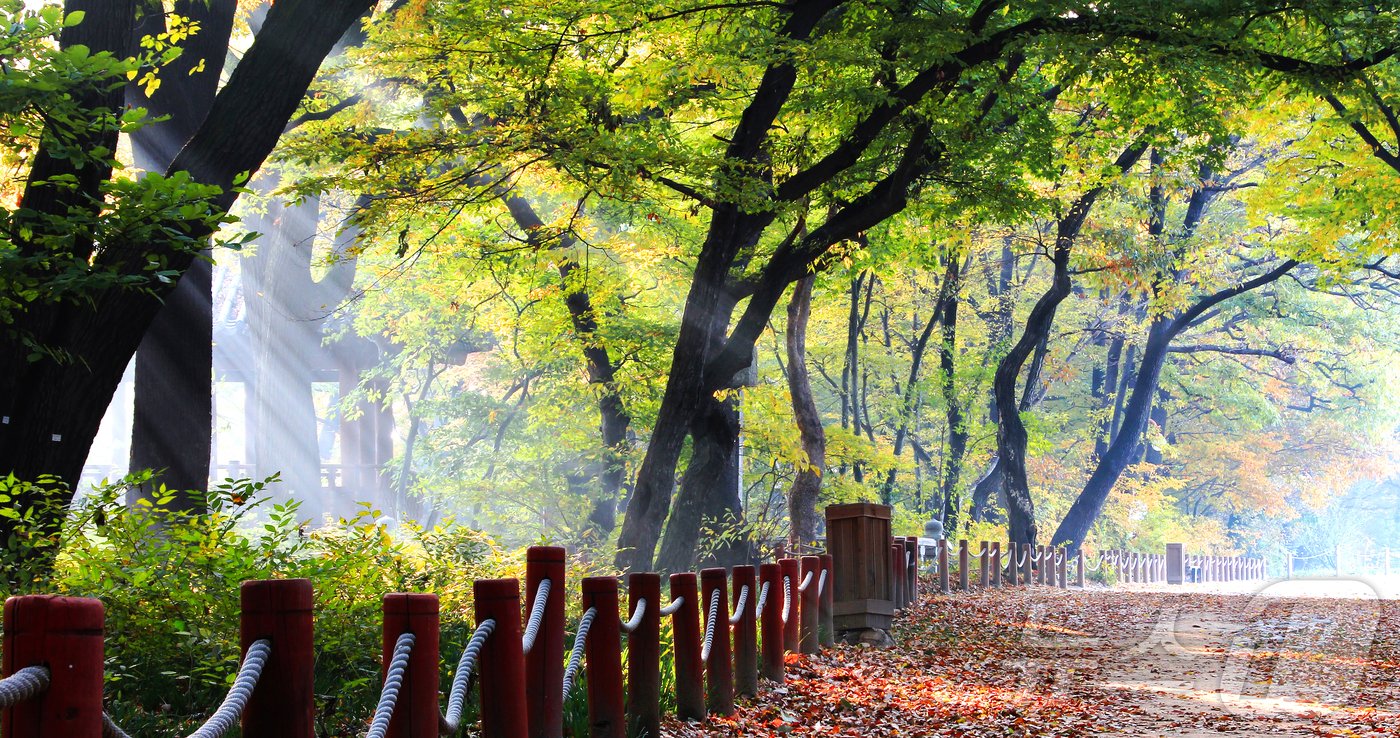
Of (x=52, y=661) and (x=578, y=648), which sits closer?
(x=52, y=661)

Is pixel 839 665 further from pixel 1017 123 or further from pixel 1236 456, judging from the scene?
pixel 1236 456

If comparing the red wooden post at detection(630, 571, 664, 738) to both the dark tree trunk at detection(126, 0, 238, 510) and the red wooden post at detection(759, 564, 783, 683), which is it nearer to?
the red wooden post at detection(759, 564, 783, 683)

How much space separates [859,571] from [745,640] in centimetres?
428

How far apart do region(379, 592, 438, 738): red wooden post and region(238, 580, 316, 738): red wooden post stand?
0.42 metres

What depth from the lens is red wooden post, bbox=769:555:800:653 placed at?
9906 mm

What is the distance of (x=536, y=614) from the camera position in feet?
17.0

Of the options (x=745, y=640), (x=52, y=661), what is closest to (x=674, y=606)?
(x=745, y=640)

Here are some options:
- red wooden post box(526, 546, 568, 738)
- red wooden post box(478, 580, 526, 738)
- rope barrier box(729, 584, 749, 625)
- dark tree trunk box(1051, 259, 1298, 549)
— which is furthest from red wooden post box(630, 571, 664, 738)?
dark tree trunk box(1051, 259, 1298, 549)

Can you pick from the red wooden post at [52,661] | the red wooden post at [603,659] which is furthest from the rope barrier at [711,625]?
the red wooden post at [52,661]

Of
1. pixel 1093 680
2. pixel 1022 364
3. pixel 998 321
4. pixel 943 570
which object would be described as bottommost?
pixel 1093 680

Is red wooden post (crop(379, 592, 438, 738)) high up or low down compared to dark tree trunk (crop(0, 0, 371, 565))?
down

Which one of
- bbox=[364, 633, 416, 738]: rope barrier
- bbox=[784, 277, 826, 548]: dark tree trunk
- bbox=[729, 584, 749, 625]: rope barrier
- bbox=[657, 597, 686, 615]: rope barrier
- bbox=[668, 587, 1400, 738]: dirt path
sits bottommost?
bbox=[668, 587, 1400, 738]: dirt path

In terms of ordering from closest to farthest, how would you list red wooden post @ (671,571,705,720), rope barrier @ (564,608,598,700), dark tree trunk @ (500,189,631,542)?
rope barrier @ (564,608,598,700) → red wooden post @ (671,571,705,720) → dark tree trunk @ (500,189,631,542)

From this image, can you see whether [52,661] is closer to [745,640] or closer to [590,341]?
[745,640]
